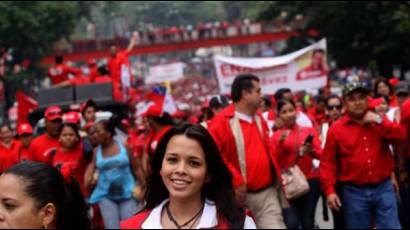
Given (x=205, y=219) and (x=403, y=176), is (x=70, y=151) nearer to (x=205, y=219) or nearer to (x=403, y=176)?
(x=403, y=176)

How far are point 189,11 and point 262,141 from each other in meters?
94.7

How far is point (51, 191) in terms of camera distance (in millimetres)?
2639

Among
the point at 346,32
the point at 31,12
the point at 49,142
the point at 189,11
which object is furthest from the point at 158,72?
the point at 189,11

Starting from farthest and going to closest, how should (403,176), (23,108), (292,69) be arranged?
(292,69) → (23,108) → (403,176)

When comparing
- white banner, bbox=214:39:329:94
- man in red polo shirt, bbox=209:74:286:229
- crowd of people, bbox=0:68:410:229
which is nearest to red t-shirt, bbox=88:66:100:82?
white banner, bbox=214:39:329:94

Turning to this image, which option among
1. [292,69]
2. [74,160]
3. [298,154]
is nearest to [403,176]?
[298,154]

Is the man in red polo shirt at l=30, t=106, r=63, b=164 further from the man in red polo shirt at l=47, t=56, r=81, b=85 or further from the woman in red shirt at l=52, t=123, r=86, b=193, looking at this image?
the man in red polo shirt at l=47, t=56, r=81, b=85

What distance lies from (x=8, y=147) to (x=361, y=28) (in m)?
16.0

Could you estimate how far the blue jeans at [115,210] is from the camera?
692 cm

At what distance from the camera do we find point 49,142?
24.0 feet

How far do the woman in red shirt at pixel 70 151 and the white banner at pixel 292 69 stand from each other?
6.18 metres

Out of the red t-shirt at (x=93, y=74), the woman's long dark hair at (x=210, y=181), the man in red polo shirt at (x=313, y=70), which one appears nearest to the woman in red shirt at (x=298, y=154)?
the woman's long dark hair at (x=210, y=181)

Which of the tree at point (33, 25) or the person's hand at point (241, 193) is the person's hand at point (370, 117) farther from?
the tree at point (33, 25)

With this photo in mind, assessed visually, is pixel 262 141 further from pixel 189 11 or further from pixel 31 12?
pixel 189 11
